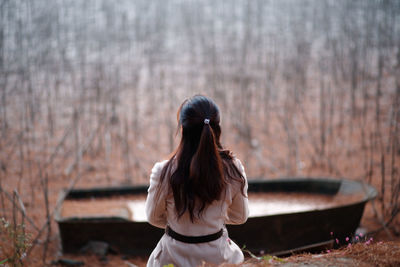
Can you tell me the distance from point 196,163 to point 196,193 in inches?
3.5

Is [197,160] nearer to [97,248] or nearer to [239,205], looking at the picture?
[239,205]

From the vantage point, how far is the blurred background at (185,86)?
4.07m

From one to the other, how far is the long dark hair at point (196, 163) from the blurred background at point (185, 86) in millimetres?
2139

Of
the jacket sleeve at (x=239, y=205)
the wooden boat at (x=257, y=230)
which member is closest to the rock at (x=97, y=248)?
the wooden boat at (x=257, y=230)

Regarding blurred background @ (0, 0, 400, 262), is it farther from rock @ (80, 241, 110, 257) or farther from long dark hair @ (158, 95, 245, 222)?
long dark hair @ (158, 95, 245, 222)

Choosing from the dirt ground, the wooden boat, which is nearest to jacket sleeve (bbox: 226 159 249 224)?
the dirt ground

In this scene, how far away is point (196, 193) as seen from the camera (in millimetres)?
1188

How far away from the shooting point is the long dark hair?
117cm

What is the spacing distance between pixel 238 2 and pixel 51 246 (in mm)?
5119

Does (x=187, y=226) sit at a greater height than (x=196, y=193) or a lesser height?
lesser

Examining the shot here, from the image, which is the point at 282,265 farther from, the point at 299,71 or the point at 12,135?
the point at 299,71

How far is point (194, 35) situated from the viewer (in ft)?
20.9

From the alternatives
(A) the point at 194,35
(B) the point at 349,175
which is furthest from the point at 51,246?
(A) the point at 194,35

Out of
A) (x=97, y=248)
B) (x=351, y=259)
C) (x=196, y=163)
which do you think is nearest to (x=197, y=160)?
(x=196, y=163)
